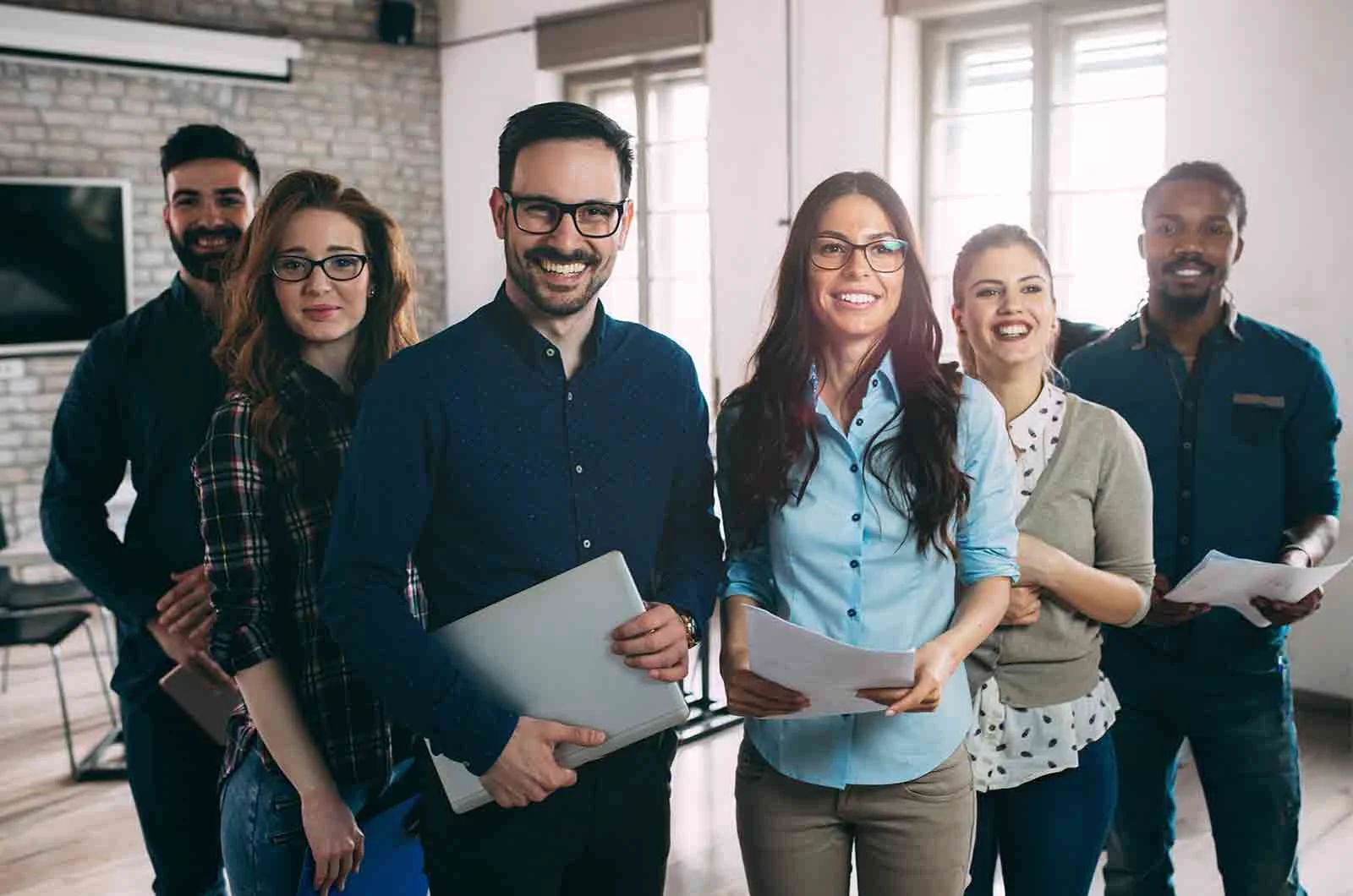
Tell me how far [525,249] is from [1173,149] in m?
3.59

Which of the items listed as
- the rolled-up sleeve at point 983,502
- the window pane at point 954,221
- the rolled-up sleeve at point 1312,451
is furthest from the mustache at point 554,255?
the window pane at point 954,221

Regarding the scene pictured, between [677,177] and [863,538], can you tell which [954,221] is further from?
[863,538]

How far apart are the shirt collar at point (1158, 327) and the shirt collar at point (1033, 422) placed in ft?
1.71

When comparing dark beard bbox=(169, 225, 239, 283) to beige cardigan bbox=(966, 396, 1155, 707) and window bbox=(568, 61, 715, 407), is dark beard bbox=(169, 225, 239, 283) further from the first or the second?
window bbox=(568, 61, 715, 407)

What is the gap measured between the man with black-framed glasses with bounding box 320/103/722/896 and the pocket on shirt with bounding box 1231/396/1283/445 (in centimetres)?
118

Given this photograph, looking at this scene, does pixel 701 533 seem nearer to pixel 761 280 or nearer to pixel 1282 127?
pixel 1282 127

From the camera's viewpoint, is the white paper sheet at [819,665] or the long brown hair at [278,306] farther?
the long brown hair at [278,306]

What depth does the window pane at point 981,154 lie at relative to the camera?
507cm

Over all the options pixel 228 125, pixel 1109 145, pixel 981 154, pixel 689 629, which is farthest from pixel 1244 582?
pixel 228 125

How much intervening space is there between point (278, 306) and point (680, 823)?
224 centimetres

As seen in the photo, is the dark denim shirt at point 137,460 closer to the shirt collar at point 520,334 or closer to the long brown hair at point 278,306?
the long brown hair at point 278,306

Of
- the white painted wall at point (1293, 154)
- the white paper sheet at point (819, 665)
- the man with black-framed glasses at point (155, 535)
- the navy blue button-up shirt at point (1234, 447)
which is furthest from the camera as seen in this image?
the white painted wall at point (1293, 154)

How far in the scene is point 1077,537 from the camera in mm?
1832

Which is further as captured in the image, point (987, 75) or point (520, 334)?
point (987, 75)
